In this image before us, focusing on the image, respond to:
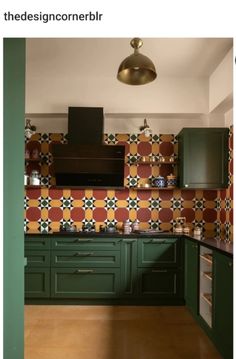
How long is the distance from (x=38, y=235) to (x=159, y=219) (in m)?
1.57

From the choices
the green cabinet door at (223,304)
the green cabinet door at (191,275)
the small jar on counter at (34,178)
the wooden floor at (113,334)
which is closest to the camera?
the green cabinet door at (223,304)

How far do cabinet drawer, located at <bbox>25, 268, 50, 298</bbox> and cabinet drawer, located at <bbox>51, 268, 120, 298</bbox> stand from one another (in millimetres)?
70

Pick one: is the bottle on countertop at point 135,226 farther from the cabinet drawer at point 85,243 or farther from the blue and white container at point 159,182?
the blue and white container at point 159,182

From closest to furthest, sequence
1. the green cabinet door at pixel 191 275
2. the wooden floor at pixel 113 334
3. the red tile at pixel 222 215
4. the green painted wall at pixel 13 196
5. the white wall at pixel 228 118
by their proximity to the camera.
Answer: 1. the green painted wall at pixel 13 196
2. the wooden floor at pixel 113 334
3. the green cabinet door at pixel 191 275
4. the white wall at pixel 228 118
5. the red tile at pixel 222 215

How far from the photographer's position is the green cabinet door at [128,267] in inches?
139

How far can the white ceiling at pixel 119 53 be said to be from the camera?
290 cm

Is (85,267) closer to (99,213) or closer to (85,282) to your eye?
(85,282)

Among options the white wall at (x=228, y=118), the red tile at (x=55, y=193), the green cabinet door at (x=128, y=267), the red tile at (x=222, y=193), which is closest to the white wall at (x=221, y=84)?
the white wall at (x=228, y=118)

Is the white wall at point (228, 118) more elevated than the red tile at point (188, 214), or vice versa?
the white wall at point (228, 118)

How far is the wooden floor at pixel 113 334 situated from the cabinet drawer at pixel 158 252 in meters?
0.51

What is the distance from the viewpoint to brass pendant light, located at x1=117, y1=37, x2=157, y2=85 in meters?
2.11

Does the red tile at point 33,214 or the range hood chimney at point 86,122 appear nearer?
the range hood chimney at point 86,122

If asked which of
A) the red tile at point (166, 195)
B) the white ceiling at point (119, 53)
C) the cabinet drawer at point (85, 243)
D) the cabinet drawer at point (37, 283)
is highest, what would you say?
the white ceiling at point (119, 53)
